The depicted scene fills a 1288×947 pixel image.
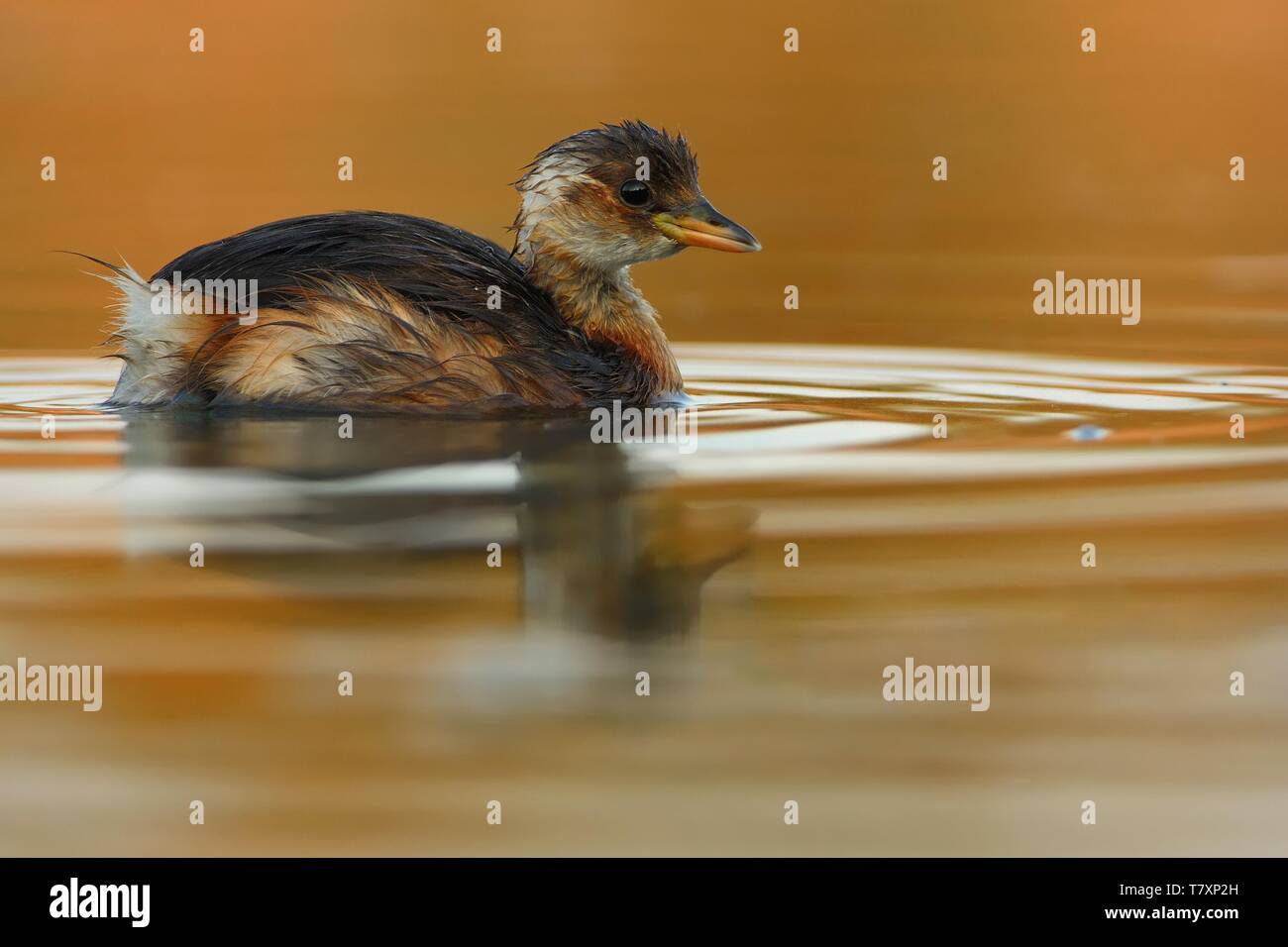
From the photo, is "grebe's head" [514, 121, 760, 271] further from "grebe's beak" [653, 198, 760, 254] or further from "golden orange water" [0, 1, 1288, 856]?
"golden orange water" [0, 1, 1288, 856]

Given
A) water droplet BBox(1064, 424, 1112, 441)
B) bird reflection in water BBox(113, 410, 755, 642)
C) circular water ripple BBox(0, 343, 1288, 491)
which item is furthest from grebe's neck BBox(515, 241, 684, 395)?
water droplet BBox(1064, 424, 1112, 441)

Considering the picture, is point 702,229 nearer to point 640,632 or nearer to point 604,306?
point 604,306

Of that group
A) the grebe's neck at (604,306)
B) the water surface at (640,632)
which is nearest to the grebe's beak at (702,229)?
the grebe's neck at (604,306)

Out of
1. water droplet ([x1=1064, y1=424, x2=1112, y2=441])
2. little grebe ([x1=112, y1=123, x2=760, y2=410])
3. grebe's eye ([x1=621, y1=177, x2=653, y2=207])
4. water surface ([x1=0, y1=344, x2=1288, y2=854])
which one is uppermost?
grebe's eye ([x1=621, y1=177, x2=653, y2=207])

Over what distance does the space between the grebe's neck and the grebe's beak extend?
0.31 meters

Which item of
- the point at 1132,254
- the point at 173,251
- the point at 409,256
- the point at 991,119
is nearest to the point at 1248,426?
the point at 409,256

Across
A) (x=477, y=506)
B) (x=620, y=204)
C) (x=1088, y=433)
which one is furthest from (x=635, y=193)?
(x=477, y=506)

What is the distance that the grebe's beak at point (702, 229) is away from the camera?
27.3 ft

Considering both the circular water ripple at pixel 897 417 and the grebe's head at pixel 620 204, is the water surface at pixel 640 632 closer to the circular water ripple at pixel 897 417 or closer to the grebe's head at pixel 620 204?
the circular water ripple at pixel 897 417

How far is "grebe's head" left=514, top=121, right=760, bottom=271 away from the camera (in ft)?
27.6

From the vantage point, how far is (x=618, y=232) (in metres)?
8.47
